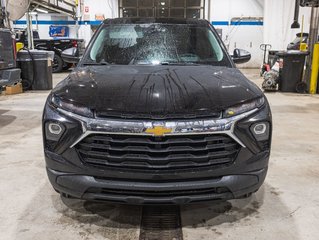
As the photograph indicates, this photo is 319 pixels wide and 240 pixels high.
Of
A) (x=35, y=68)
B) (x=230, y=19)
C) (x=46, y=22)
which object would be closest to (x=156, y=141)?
(x=35, y=68)

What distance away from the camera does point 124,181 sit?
1756 mm

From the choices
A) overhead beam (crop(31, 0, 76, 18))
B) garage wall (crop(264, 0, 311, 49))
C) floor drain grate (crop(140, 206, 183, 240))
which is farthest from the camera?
→ garage wall (crop(264, 0, 311, 49))

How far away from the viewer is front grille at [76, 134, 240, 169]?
1726 mm

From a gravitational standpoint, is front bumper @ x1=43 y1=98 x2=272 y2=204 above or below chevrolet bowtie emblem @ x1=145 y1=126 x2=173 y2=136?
below

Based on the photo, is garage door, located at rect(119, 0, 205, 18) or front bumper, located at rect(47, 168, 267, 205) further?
garage door, located at rect(119, 0, 205, 18)

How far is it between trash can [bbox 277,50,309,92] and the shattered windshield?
208 inches

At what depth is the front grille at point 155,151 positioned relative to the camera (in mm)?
1726

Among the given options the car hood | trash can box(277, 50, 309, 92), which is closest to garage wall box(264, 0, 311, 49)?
trash can box(277, 50, 309, 92)

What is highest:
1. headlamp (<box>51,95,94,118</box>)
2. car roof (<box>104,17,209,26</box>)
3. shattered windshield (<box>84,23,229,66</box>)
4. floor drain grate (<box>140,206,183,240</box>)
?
car roof (<box>104,17,209,26</box>)

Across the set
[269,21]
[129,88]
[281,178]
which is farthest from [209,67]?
[269,21]

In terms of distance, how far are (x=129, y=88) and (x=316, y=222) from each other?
1.49 metres

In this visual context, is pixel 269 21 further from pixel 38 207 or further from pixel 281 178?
pixel 38 207

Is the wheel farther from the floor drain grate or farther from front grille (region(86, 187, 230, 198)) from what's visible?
front grille (region(86, 187, 230, 198))

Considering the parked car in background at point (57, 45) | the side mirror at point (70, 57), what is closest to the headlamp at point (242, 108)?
the side mirror at point (70, 57)
